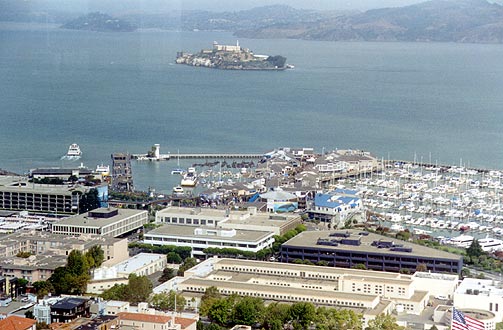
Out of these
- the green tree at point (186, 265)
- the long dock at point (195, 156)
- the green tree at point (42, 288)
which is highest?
the green tree at point (42, 288)

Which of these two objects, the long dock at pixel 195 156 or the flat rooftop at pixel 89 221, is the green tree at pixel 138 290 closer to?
the flat rooftop at pixel 89 221

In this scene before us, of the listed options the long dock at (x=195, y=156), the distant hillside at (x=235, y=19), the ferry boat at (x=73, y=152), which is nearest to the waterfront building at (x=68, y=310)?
the long dock at (x=195, y=156)

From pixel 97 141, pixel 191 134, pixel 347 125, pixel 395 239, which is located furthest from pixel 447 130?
pixel 395 239

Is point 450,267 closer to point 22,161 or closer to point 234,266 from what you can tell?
point 234,266

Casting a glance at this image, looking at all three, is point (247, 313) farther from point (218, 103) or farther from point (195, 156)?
point (218, 103)

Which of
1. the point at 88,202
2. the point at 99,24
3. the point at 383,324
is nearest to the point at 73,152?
the point at 88,202

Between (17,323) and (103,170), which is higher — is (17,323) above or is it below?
above
